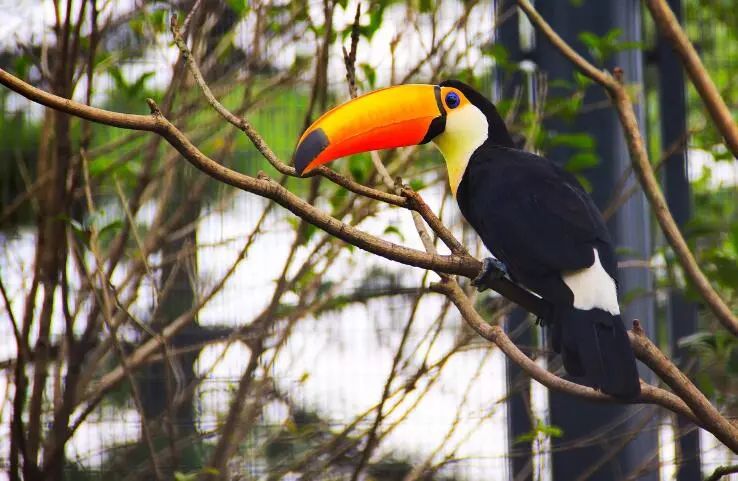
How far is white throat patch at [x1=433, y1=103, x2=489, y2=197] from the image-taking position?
62.7 inches

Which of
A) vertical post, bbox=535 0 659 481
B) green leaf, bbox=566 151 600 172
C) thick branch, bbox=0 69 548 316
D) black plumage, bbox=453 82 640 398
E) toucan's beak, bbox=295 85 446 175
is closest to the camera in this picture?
thick branch, bbox=0 69 548 316

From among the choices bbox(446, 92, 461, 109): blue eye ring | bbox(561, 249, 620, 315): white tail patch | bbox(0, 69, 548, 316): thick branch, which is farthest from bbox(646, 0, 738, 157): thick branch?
bbox(0, 69, 548, 316): thick branch

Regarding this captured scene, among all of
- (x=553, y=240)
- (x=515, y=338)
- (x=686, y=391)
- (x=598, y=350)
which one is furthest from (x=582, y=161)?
(x=686, y=391)

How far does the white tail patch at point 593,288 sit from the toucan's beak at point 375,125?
0.35 meters

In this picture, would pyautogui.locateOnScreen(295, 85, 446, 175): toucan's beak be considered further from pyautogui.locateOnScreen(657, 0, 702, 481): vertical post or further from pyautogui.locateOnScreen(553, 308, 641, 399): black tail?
pyautogui.locateOnScreen(657, 0, 702, 481): vertical post

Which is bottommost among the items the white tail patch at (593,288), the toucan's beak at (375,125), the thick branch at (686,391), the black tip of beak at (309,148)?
the thick branch at (686,391)

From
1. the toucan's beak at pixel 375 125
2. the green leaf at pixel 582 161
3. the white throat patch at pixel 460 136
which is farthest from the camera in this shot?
the green leaf at pixel 582 161

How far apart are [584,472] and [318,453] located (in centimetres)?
51

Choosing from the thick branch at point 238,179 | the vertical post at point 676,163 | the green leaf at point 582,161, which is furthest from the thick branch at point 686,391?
the vertical post at point 676,163

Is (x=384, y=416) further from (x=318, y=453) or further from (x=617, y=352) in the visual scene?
(x=617, y=352)

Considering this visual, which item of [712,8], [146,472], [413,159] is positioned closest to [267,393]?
[146,472]

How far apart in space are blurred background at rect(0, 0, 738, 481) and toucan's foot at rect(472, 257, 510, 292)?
0.37m

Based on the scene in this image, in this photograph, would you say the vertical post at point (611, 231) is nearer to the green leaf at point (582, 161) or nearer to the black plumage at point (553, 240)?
the green leaf at point (582, 161)

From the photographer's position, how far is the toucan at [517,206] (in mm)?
1233
